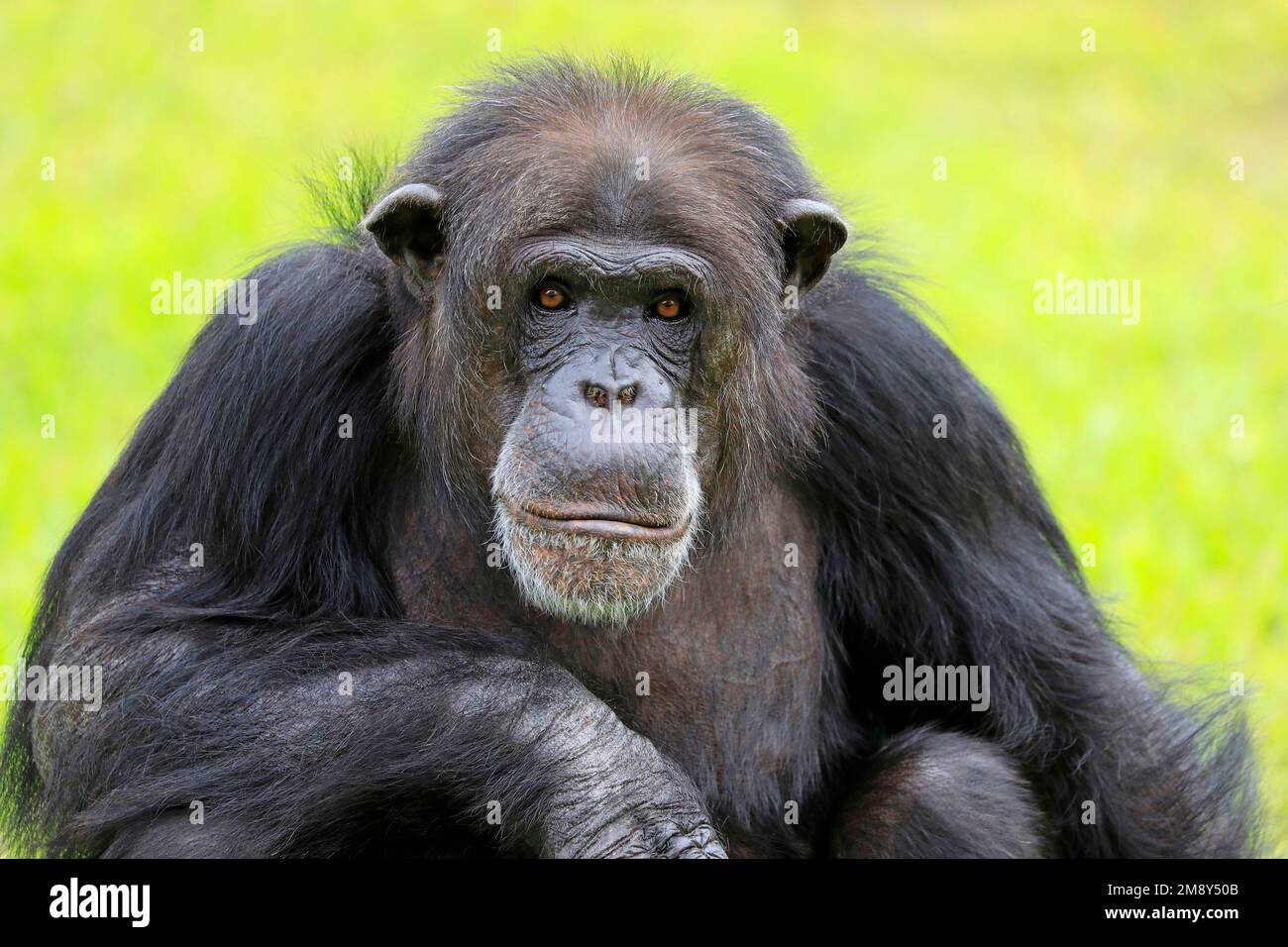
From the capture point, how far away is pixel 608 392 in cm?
437

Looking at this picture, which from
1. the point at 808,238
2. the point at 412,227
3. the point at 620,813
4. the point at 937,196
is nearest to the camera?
the point at 620,813

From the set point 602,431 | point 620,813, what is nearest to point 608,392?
point 602,431

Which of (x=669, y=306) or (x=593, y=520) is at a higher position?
(x=669, y=306)

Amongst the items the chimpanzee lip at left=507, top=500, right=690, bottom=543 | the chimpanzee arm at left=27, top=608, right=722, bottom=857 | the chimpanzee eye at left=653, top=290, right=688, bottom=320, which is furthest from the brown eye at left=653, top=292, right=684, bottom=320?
the chimpanzee arm at left=27, top=608, right=722, bottom=857

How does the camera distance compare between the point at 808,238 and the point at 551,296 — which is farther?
the point at 808,238

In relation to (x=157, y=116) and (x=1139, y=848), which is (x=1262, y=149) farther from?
(x=1139, y=848)

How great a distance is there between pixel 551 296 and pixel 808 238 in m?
0.82

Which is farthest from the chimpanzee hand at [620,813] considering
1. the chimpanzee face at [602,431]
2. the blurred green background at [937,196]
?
the blurred green background at [937,196]

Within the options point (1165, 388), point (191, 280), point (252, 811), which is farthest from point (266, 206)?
point (252, 811)

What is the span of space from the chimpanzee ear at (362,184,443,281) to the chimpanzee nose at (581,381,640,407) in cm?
72

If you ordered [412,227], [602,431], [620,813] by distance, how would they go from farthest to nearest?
[412,227], [620,813], [602,431]

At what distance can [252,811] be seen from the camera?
4488 mm

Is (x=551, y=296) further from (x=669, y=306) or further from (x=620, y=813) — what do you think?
(x=620, y=813)
